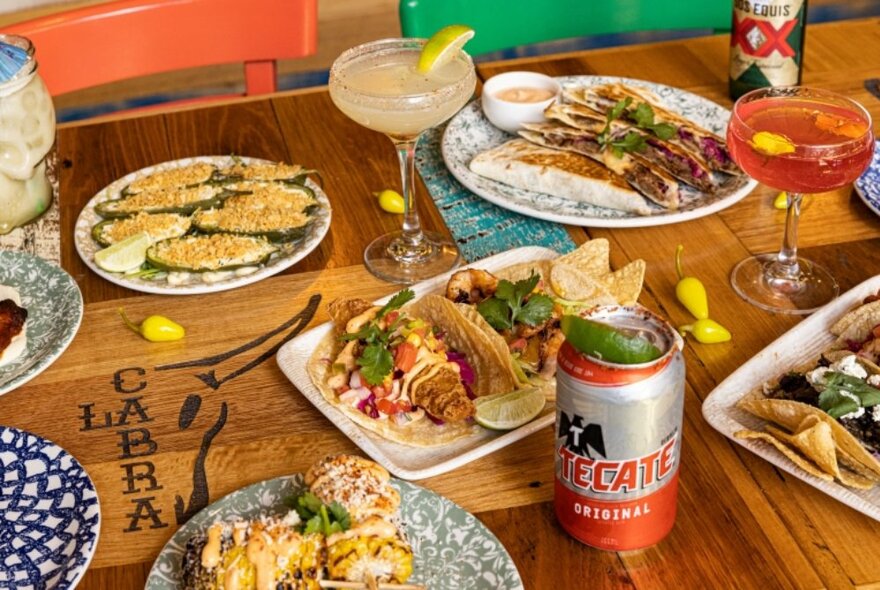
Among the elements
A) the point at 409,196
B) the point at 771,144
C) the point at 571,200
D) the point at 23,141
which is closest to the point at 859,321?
the point at 771,144

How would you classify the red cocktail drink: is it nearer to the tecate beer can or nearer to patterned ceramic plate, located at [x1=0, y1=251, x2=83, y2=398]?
the tecate beer can

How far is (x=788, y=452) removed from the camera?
122 centimetres

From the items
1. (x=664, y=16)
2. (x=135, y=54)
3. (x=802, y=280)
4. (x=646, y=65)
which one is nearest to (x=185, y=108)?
(x=135, y=54)

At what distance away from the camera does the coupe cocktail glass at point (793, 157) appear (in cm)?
148

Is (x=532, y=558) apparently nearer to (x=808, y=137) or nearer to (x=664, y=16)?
(x=808, y=137)

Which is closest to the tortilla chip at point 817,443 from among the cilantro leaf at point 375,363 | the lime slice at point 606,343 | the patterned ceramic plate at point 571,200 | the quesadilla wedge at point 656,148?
the lime slice at point 606,343

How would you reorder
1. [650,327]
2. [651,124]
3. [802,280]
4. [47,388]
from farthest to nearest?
[651,124], [802,280], [47,388], [650,327]

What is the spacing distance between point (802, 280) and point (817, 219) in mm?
213

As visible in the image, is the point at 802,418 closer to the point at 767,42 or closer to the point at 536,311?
the point at 536,311

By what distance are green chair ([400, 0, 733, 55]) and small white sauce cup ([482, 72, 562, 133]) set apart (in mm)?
381

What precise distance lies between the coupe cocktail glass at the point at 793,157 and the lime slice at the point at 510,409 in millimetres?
438

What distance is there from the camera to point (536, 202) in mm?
1867

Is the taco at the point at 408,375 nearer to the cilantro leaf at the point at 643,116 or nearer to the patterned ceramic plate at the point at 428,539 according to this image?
the patterned ceramic plate at the point at 428,539

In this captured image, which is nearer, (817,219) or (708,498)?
(708,498)
